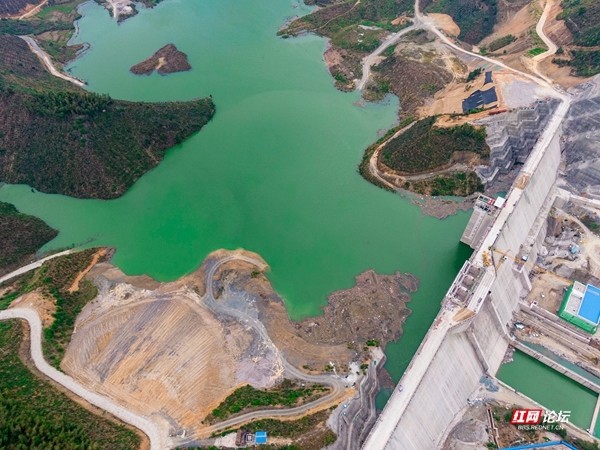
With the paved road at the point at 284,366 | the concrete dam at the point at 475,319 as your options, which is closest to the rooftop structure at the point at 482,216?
the concrete dam at the point at 475,319

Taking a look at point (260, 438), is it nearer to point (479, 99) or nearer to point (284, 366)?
point (284, 366)

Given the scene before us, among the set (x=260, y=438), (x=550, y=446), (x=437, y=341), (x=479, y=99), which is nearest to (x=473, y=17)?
(x=479, y=99)

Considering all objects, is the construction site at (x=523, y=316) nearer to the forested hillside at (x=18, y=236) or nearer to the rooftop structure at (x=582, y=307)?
the rooftop structure at (x=582, y=307)

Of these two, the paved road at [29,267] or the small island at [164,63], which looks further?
the small island at [164,63]

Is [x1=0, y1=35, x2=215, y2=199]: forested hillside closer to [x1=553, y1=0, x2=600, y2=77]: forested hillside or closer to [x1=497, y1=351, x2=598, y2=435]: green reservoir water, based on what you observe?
[x1=497, y1=351, x2=598, y2=435]: green reservoir water

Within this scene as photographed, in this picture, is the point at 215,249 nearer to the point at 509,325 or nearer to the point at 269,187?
the point at 269,187

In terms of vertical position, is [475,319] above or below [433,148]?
below

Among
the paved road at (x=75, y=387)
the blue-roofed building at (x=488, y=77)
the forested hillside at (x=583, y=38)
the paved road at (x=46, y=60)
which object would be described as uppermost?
the forested hillside at (x=583, y=38)
